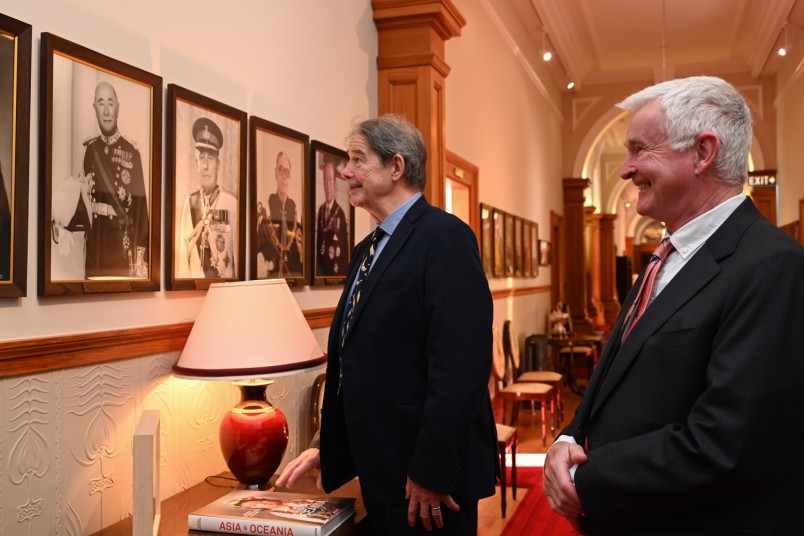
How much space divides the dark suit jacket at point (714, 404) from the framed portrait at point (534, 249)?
377 inches

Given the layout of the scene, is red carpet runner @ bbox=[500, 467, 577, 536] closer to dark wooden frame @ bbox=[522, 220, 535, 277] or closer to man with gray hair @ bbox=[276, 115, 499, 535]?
man with gray hair @ bbox=[276, 115, 499, 535]

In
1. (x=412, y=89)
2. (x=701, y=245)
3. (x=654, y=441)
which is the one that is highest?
(x=412, y=89)

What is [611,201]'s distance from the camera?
23.9 m

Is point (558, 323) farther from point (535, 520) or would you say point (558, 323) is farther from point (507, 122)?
point (535, 520)

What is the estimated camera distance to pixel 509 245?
9.66m

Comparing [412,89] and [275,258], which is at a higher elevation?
[412,89]

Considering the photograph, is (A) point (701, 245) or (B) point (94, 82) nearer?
(A) point (701, 245)

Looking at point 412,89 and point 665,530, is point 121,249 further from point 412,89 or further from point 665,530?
point 412,89

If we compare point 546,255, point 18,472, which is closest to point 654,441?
point 18,472

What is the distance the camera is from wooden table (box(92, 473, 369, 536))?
2.49m

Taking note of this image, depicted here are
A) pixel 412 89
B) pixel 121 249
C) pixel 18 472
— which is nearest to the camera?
pixel 18 472

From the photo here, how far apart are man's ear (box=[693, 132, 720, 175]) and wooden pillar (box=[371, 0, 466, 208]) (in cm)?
349

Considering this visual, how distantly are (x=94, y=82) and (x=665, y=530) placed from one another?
7.37ft

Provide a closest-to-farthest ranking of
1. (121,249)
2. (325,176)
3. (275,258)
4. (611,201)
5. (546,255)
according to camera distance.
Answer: (121,249) < (275,258) < (325,176) < (546,255) < (611,201)
